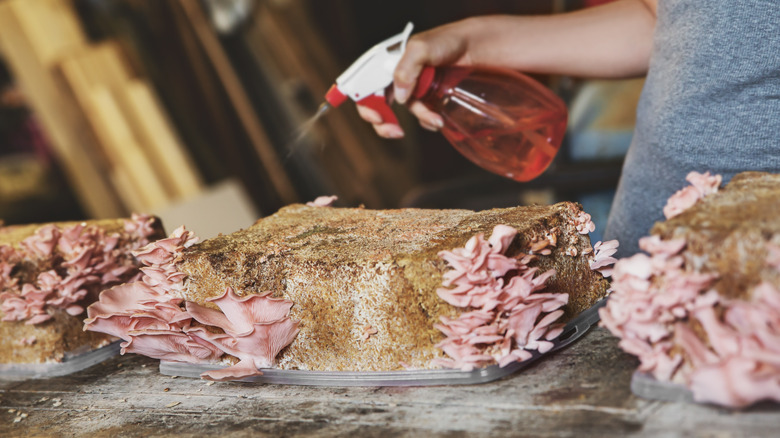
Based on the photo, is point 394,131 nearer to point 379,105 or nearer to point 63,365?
point 379,105

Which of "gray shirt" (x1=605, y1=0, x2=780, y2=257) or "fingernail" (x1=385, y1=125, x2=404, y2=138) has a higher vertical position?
"fingernail" (x1=385, y1=125, x2=404, y2=138)

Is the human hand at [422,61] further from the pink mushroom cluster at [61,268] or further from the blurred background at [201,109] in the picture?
the blurred background at [201,109]

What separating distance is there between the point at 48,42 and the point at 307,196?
1525 mm

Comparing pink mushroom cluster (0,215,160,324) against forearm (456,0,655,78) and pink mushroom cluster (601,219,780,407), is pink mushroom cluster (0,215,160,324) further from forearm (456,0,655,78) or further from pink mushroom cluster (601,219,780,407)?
pink mushroom cluster (601,219,780,407)

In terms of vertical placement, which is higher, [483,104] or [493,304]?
[483,104]

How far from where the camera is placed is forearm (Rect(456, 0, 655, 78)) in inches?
59.9

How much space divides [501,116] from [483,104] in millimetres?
44

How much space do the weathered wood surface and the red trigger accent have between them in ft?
1.93

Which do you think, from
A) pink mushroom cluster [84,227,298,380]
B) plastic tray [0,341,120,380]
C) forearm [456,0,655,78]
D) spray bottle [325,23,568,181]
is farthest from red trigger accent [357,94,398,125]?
plastic tray [0,341,120,380]

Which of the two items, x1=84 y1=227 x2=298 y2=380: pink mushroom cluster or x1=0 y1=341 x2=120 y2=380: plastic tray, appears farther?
x1=0 y1=341 x2=120 y2=380: plastic tray

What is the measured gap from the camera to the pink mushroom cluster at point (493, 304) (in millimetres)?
907

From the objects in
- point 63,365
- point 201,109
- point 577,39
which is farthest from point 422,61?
point 201,109

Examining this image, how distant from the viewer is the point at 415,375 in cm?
98

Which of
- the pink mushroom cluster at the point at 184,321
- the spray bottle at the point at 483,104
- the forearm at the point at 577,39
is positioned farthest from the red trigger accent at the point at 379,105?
the pink mushroom cluster at the point at 184,321
